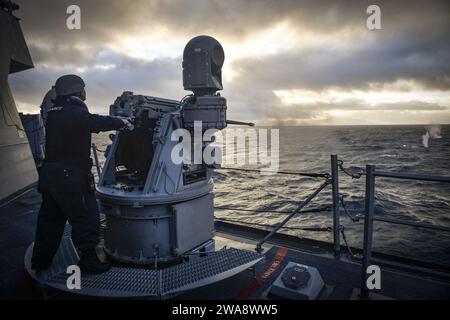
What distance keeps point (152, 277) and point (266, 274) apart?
154 cm

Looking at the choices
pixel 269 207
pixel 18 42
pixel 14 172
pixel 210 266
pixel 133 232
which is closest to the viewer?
pixel 210 266

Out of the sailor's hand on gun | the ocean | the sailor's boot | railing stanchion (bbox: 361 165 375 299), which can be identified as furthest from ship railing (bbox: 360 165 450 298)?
the ocean

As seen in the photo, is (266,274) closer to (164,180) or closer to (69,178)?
(164,180)

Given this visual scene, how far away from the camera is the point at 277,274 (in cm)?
397

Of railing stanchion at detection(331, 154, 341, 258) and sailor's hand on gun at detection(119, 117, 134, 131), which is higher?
sailor's hand on gun at detection(119, 117, 134, 131)

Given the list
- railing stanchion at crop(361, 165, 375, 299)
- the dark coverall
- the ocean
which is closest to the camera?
railing stanchion at crop(361, 165, 375, 299)

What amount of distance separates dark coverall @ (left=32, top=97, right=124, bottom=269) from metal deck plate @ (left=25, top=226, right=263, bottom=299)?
1.07ft

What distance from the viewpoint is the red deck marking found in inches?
139

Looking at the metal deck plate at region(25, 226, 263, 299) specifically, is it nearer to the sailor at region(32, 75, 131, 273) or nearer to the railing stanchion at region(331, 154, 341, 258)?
the sailor at region(32, 75, 131, 273)
